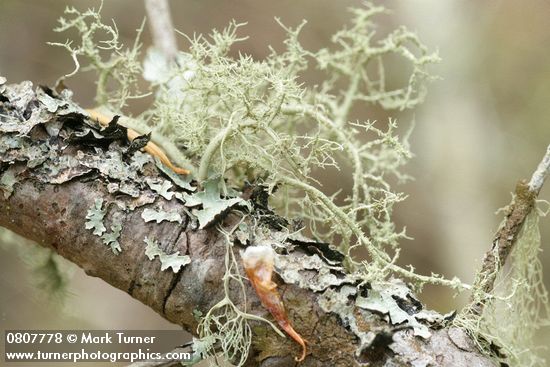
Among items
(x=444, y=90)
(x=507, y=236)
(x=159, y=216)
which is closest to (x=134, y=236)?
(x=159, y=216)

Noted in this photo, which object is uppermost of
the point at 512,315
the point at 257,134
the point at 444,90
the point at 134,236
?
the point at 444,90

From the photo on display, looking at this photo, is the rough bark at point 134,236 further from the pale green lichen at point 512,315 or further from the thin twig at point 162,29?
the thin twig at point 162,29

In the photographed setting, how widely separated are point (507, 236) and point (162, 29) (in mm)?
688

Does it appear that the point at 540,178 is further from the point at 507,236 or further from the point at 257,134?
the point at 257,134

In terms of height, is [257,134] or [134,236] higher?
[257,134]

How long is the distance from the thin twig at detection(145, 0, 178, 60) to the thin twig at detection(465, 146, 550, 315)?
0.61 metres

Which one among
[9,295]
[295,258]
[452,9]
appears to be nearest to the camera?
[295,258]

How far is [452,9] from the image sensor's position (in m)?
2.05

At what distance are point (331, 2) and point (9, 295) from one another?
4.44ft

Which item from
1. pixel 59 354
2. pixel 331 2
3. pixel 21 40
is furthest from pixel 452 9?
pixel 59 354

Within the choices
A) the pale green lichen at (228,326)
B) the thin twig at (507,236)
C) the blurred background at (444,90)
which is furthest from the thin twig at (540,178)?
the blurred background at (444,90)

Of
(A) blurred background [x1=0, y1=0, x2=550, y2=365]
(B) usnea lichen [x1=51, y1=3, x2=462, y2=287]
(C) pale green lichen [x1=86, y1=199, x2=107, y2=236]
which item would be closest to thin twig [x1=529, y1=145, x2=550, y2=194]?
(B) usnea lichen [x1=51, y1=3, x2=462, y2=287]

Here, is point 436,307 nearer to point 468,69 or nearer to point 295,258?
point 468,69

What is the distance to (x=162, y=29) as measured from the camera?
1.14 meters
